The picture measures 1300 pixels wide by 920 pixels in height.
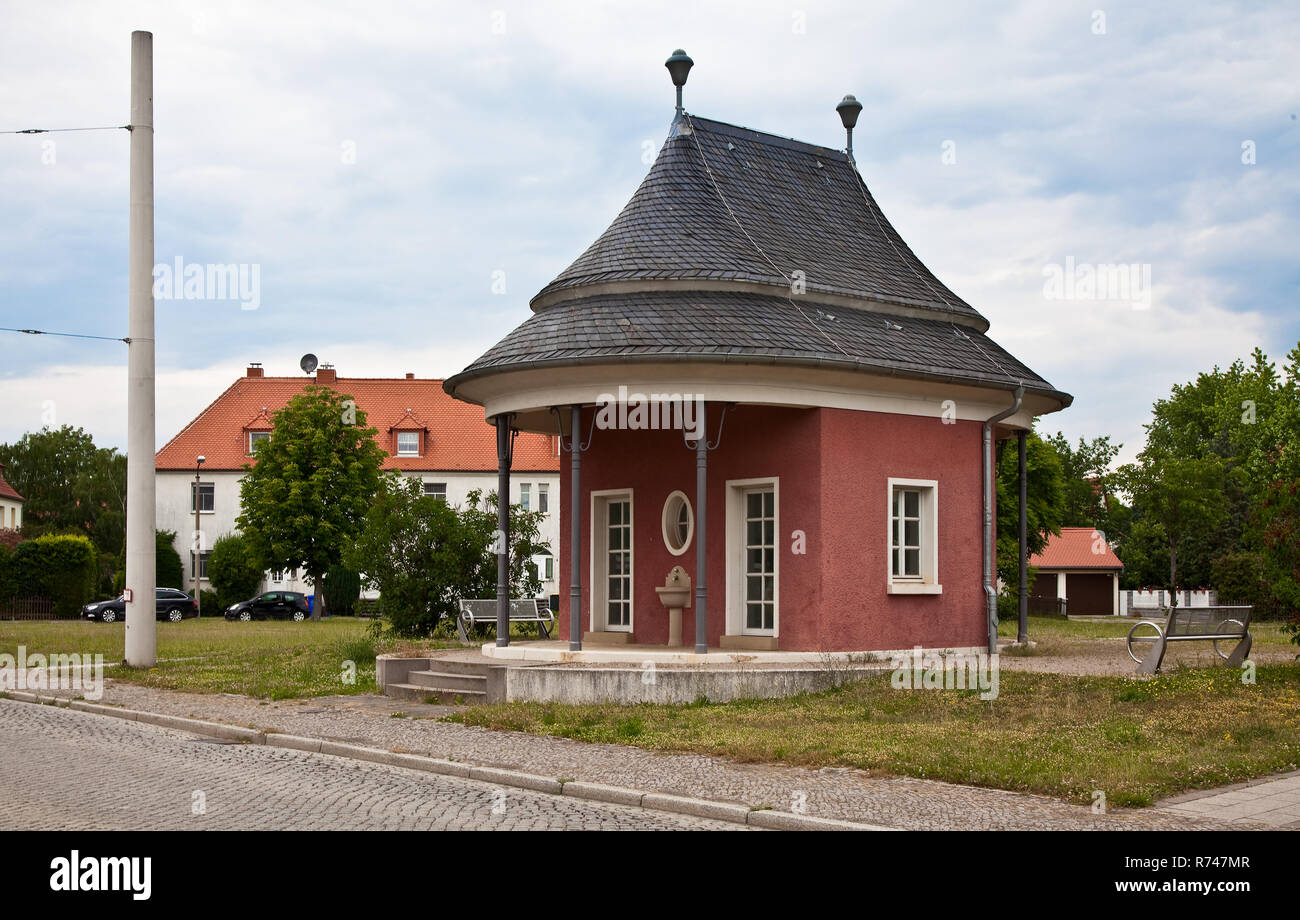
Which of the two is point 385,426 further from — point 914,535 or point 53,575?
point 914,535

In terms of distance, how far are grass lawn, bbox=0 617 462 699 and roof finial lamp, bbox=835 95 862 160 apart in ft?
39.7

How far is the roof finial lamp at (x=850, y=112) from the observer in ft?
75.6

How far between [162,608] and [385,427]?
18.0 meters

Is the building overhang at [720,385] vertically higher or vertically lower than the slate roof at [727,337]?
lower

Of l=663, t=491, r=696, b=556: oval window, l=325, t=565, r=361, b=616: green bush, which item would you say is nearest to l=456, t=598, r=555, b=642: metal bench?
l=663, t=491, r=696, b=556: oval window

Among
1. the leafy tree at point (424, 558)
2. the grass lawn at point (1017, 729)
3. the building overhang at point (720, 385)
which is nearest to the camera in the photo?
the grass lawn at point (1017, 729)

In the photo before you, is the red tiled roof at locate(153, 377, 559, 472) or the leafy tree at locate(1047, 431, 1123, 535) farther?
the leafy tree at locate(1047, 431, 1123, 535)

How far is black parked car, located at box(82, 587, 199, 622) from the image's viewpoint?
47.9 meters

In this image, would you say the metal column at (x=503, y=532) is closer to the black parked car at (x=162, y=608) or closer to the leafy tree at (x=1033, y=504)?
the leafy tree at (x=1033, y=504)

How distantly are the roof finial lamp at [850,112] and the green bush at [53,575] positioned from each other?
39920mm

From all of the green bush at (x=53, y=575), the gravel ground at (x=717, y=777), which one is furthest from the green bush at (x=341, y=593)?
the gravel ground at (x=717, y=777)

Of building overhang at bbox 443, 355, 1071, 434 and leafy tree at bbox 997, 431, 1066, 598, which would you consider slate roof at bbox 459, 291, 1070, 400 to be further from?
leafy tree at bbox 997, 431, 1066, 598

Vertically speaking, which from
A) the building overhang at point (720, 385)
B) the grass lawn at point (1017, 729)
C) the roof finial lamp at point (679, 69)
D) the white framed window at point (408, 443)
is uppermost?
the roof finial lamp at point (679, 69)
